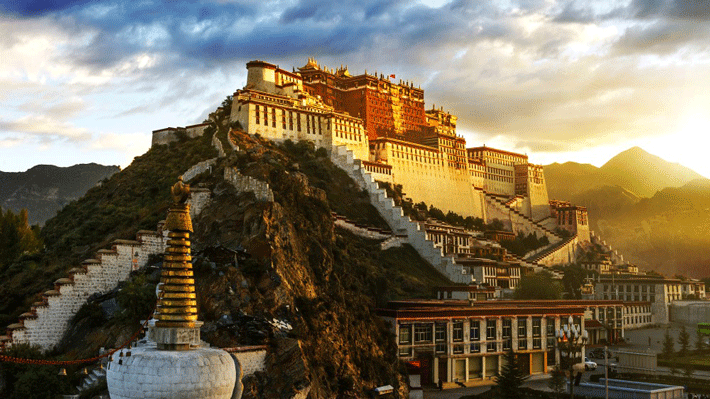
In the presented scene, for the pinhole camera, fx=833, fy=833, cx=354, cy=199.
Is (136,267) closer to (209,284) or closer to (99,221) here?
(209,284)

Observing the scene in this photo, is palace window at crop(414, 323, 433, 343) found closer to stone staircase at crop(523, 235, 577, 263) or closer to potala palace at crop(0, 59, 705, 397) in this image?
potala palace at crop(0, 59, 705, 397)

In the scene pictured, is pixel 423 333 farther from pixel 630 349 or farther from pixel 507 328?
pixel 630 349

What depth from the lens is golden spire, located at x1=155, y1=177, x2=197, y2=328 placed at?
60.8 feet

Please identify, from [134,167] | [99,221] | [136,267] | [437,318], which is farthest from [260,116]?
[136,267]

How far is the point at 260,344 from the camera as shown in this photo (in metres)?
45.3

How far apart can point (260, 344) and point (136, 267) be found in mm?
11508

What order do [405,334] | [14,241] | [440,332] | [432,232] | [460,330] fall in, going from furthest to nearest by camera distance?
[432,232] < [14,241] < [460,330] < [440,332] < [405,334]

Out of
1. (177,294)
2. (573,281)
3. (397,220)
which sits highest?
(397,220)

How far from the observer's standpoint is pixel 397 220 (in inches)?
3878

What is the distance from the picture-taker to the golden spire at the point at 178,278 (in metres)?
18.5

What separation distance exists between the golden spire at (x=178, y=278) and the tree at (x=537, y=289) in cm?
7676

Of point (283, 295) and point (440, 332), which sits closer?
point (283, 295)

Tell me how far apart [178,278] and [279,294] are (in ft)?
103

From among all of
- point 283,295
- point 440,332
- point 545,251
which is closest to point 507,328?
point 440,332
